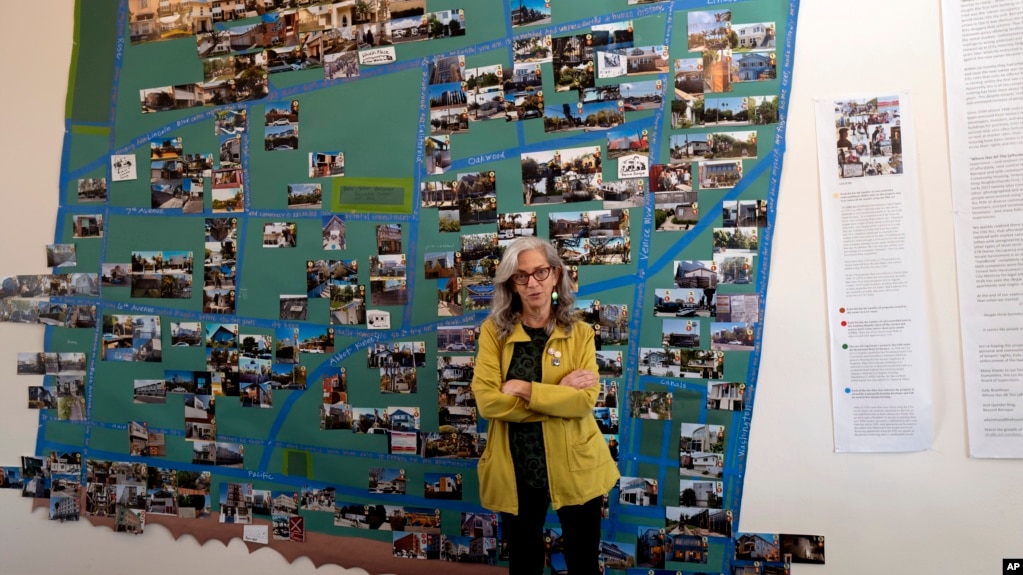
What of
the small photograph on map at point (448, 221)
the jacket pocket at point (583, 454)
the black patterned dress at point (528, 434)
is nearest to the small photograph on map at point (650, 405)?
the jacket pocket at point (583, 454)

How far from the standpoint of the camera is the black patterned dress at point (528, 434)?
7.13 ft

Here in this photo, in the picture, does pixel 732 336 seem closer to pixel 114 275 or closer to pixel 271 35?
pixel 271 35

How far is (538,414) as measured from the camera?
7.11 feet

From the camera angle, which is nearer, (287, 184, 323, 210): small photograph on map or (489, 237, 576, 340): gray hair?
(489, 237, 576, 340): gray hair

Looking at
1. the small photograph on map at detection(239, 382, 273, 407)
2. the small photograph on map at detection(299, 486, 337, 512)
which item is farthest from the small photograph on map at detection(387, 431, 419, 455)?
the small photograph on map at detection(239, 382, 273, 407)

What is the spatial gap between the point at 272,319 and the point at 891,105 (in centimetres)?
261

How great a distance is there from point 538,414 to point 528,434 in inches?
3.2

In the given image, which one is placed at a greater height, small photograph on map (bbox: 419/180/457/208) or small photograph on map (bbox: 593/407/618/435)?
small photograph on map (bbox: 419/180/457/208)

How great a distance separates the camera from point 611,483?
223 cm

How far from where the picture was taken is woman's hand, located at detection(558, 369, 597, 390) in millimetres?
2145

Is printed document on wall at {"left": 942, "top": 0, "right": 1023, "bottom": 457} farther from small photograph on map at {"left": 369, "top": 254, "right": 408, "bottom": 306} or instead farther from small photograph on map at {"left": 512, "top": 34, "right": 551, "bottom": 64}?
small photograph on map at {"left": 369, "top": 254, "right": 408, "bottom": 306}

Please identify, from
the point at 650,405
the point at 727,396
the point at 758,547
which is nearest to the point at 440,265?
the point at 650,405

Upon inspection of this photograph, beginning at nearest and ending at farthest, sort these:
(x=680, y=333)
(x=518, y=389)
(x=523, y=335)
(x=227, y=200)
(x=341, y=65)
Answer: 1. (x=518, y=389)
2. (x=523, y=335)
3. (x=680, y=333)
4. (x=341, y=65)
5. (x=227, y=200)

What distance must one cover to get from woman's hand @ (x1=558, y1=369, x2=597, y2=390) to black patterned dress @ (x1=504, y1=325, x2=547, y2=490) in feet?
0.35
